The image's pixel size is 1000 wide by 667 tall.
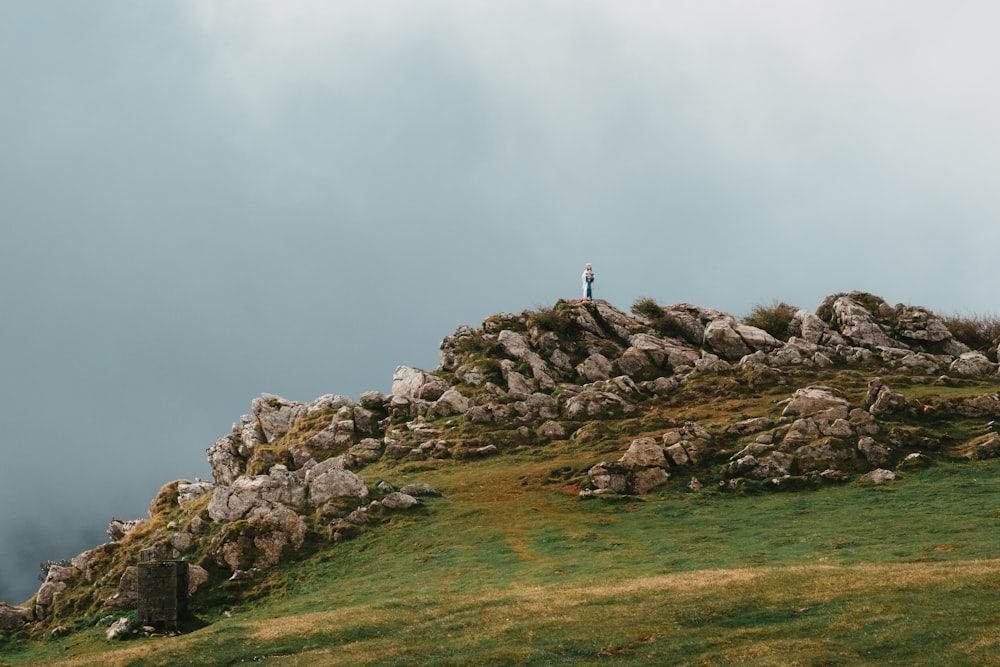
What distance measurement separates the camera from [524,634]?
93.7 ft

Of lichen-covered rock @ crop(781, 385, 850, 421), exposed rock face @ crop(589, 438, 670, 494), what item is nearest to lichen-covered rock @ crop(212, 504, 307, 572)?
exposed rock face @ crop(589, 438, 670, 494)

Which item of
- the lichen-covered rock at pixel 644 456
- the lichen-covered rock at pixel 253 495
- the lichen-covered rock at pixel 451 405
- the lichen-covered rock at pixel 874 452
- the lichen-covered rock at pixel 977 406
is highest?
the lichen-covered rock at pixel 451 405

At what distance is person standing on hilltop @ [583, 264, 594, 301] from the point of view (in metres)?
97.7

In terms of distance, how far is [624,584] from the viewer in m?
35.8

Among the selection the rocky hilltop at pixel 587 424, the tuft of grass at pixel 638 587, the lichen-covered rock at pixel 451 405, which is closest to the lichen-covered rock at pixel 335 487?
the rocky hilltop at pixel 587 424

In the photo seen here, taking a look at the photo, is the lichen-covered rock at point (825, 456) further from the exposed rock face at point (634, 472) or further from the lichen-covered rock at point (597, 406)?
the lichen-covered rock at point (597, 406)

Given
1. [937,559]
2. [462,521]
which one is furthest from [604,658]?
[462,521]

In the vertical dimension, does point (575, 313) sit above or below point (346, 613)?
above

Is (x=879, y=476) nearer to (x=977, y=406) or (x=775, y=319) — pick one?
(x=977, y=406)

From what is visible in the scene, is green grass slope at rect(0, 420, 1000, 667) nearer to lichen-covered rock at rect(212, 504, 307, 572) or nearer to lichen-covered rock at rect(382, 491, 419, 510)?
lichen-covered rock at rect(382, 491, 419, 510)

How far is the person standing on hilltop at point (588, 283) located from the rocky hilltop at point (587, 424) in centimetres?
199

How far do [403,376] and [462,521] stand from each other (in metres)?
39.2

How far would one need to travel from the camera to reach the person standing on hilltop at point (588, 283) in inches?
3846

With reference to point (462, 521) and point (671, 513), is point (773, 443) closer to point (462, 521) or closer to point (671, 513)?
point (671, 513)
